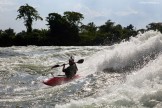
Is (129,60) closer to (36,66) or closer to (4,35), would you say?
(36,66)

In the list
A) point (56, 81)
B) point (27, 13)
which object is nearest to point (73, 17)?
point (27, 13)

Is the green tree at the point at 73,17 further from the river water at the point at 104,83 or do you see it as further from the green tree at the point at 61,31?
the river water at the point at 104,83

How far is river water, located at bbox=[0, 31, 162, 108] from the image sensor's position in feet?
39.1

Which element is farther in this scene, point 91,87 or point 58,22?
point 58,22

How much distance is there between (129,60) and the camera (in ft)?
69.9

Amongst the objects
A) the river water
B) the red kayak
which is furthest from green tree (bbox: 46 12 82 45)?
the red kayak

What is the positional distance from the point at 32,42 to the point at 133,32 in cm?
3186

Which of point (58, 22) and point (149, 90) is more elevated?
point (58, 22)

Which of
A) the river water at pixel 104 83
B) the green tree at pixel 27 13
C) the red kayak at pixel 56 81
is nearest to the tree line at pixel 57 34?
the green tree at pixel 27 13

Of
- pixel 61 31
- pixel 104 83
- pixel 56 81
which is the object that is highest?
pixel 61 31

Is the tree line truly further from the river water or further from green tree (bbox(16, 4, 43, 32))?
the river water

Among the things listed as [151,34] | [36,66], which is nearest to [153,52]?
[151,34]

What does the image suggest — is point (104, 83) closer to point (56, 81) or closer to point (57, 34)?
point (56, 81)

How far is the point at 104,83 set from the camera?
16.5m
